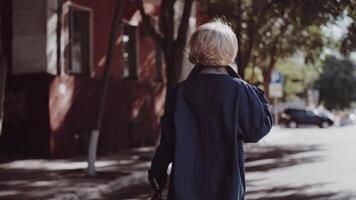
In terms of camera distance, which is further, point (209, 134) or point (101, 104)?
point (101, 104)

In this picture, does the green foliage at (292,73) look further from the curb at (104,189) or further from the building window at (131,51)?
the curb at (104,189)

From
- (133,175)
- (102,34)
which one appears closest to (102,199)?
(133,175)

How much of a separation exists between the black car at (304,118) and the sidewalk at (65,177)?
120 ft

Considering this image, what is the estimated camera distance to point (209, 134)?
3.53 metres

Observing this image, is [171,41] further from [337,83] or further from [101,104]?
[337,83]

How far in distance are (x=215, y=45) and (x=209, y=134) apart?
0.46 m

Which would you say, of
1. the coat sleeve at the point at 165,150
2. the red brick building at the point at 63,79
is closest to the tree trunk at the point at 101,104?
the red brick building at the point at 63,79

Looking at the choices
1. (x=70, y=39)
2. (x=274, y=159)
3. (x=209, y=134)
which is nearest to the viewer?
(x=209, y=134)

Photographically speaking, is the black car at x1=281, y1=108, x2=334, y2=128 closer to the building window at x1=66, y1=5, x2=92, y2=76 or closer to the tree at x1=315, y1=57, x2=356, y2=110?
the tree at x1=315, y1=57, x2=356, y2=110

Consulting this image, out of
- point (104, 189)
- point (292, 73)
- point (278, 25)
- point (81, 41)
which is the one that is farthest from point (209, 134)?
point (292, 73)

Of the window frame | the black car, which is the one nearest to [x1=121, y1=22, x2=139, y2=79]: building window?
the window frame

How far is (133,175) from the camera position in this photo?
13219mm

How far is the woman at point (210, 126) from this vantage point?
11.5 feet

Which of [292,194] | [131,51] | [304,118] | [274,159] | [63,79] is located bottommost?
[304,118]
